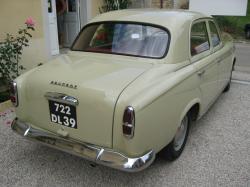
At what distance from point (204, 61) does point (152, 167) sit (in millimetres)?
1584

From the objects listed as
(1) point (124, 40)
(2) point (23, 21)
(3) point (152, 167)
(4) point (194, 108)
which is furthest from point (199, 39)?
(2) point (23, 21)

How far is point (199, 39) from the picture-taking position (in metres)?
4.22

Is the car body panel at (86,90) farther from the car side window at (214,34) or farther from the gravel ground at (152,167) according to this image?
the car side window at (214,34)

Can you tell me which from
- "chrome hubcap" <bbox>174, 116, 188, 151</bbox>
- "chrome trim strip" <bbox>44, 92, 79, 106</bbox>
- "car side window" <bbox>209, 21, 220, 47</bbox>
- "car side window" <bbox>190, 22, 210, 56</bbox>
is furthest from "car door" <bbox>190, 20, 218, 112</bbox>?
"chrome trim strip" <bbox>44, 92, 79, 106</bbox>

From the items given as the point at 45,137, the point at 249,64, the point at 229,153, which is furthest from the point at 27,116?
the point at 249,64

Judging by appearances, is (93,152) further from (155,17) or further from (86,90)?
(155,17)

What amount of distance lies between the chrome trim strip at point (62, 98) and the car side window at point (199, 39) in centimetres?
173

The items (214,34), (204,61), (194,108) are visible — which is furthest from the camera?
(214,34)

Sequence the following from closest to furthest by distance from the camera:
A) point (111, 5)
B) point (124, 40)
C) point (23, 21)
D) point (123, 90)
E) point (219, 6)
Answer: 1. point (123, 90)
2. point (124, 40)
3. point (23, 21)
4. point (111, 5)
5. point (219, 6)

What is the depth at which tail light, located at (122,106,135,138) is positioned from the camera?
8.81ft

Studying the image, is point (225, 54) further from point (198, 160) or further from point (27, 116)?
point (27, 116)

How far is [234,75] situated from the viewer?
751 cm

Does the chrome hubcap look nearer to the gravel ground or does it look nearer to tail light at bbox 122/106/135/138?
the gravel ground

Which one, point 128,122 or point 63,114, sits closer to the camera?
point 128,122
